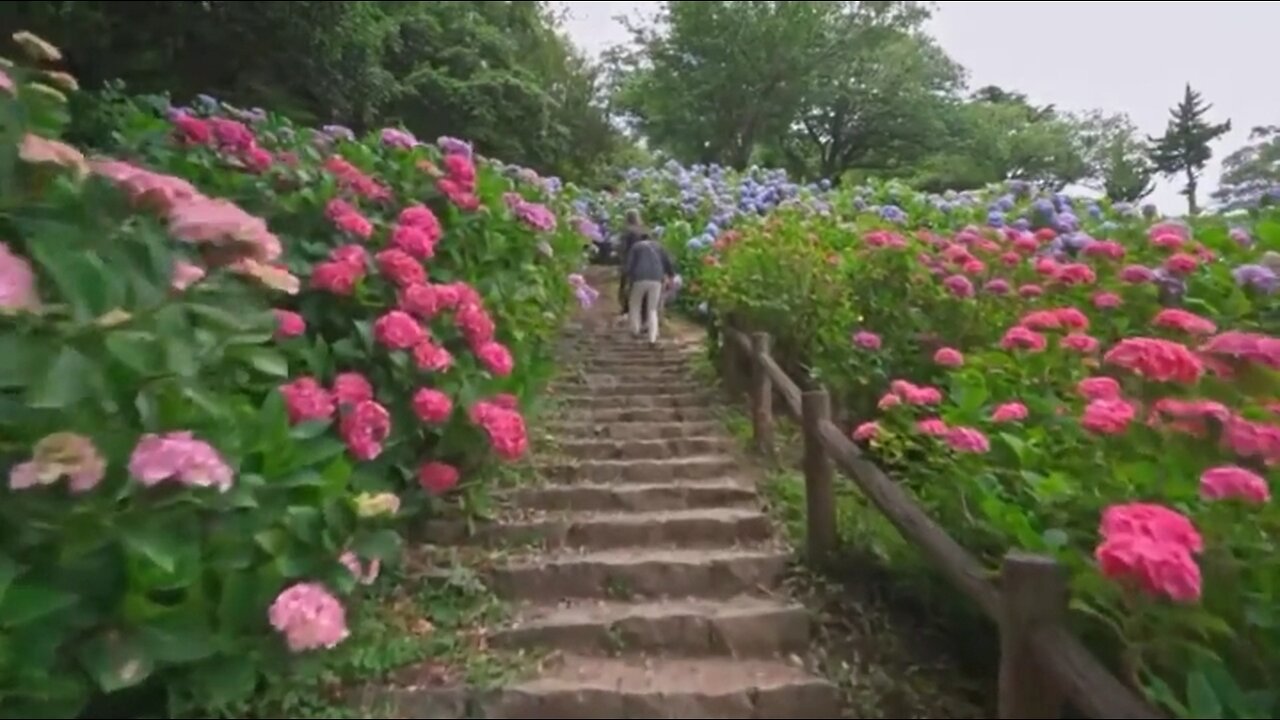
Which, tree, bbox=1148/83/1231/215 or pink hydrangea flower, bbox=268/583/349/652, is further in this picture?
tree, bbox=1148/83/1231/215

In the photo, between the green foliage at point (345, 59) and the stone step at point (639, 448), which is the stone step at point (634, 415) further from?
the green foliage at point (345, 59)

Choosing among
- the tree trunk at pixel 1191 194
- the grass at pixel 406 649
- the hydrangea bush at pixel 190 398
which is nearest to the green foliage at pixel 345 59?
the hydrangea bush at pixel 190 398

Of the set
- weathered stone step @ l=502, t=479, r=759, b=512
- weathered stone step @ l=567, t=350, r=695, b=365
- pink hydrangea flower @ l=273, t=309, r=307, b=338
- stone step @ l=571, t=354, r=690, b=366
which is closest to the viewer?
pink hydrangea flower @ l=273, t=309, r=307, b=338

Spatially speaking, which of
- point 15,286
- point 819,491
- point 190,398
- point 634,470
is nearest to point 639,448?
point 634,470

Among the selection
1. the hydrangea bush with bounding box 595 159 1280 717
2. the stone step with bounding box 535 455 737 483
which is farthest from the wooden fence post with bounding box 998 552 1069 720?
the stone step with bounding box 535 455 737 483

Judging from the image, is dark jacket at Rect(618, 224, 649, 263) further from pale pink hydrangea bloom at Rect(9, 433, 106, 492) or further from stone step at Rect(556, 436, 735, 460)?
pale pink hydrangea bloom at Rect(9, 433, 106, 492)

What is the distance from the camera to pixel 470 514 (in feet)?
12.4

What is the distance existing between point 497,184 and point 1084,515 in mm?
2743

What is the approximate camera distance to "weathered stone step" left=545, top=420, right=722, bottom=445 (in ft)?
16.4

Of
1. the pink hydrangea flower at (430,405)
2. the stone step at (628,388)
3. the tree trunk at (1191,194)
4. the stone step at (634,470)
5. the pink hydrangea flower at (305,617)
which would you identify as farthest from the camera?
the stone step at (628,388)

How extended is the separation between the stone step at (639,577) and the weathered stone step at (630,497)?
1.92ft

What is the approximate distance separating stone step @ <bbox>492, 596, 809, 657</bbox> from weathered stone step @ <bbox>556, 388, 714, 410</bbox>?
247 cm

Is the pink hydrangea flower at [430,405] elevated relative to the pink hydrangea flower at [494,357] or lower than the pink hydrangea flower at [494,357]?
lower

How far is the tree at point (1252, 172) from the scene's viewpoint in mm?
3098
